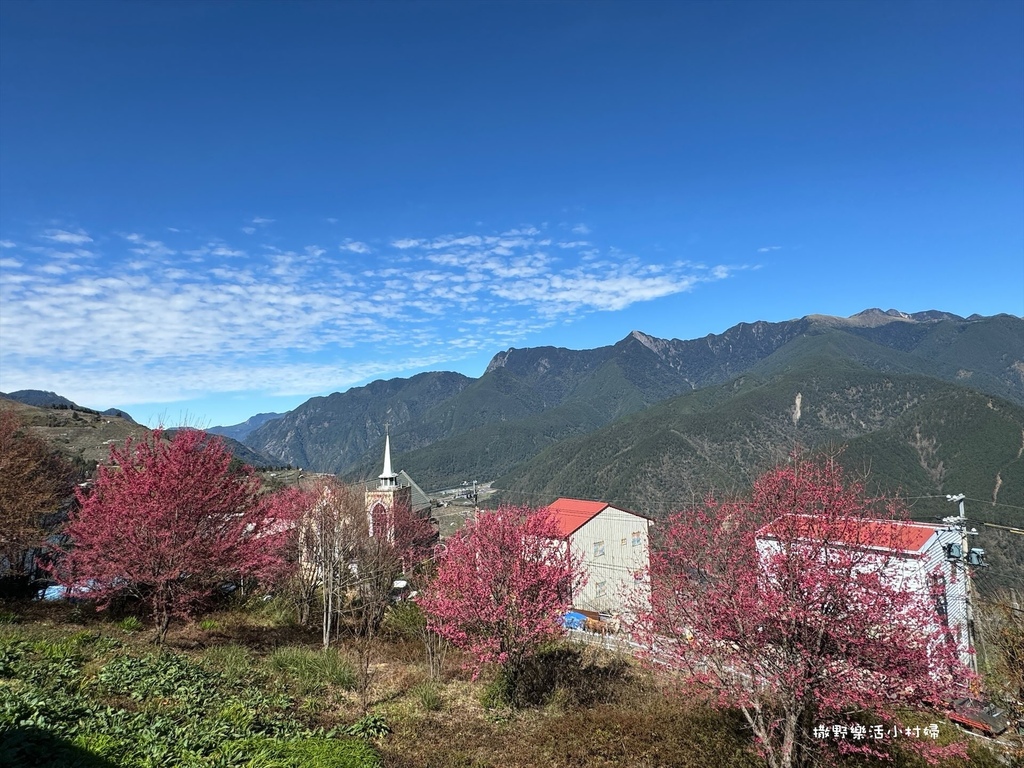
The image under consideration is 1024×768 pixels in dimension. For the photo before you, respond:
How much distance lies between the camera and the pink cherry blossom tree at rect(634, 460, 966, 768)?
23.7 ft

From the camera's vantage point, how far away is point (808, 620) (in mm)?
7246

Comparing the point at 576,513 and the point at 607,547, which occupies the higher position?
the point at 576,513

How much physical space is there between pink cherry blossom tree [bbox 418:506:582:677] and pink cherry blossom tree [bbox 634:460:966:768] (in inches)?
126

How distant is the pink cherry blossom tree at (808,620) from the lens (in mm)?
7219

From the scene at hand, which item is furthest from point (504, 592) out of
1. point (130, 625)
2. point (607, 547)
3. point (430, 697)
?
point (607, 547)

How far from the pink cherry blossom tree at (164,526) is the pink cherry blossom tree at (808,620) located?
430 inches

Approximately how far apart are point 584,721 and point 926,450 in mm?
203133

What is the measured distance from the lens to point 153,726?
290 inches

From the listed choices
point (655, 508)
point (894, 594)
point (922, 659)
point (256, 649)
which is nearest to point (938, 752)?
point (922, 659)

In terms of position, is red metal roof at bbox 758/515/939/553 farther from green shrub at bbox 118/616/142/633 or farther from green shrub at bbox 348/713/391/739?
green shrub at bbox 118/616/142/633

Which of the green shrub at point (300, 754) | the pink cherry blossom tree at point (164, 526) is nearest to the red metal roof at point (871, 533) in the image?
the green shrub at point (300, 754)

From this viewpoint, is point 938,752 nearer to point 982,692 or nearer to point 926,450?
point 982,692

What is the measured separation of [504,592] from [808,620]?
6633 mm

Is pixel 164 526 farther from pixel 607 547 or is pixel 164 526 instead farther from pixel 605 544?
pixel 607 547
